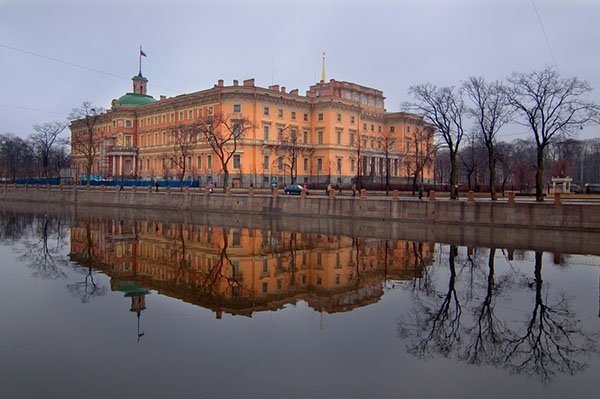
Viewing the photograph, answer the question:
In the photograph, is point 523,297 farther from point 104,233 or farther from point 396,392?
point 104,233

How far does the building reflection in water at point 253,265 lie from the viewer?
616 inches

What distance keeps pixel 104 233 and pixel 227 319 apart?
2379cm

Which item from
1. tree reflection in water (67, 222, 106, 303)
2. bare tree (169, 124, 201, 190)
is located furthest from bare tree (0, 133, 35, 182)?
tree reflection in water (67, 222, 106, 303)

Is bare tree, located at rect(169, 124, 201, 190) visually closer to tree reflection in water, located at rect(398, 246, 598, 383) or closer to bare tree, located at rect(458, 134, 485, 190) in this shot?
bare tree, located at rect(458, 134, 485, 190)

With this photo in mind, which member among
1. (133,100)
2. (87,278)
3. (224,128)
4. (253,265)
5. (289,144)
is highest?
(133,100)

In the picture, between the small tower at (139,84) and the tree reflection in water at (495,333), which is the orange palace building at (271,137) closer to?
the small tower at (139,84)

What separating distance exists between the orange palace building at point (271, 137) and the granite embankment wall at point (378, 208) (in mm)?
13835

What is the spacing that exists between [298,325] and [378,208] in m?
28.1

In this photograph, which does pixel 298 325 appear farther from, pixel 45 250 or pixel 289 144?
pixel 289 144

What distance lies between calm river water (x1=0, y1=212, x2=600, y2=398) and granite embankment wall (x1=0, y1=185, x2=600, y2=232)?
30.2 feet

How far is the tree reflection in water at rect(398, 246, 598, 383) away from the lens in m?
10.4

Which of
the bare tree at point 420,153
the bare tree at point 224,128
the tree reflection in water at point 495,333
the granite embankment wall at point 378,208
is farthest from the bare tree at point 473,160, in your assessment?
the tree reflection in water at point 495,333

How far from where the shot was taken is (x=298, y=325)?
12547mm

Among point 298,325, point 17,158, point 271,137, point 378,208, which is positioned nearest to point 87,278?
point 298,325
